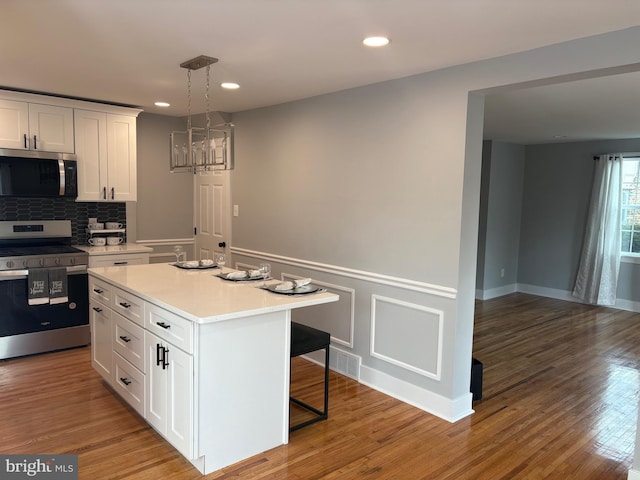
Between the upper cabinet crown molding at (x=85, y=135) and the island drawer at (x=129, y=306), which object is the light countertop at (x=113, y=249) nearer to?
the upper cabinet crown molding at (x=85, y=135)

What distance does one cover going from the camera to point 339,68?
3201 mm

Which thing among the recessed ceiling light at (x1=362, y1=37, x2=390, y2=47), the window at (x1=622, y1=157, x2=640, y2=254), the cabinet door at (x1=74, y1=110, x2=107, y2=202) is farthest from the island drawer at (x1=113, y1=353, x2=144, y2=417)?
the window at (x1=622, y1=157, x2=640, y2=254)

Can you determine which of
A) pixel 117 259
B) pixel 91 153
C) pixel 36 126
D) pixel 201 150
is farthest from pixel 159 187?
pixel 201 150

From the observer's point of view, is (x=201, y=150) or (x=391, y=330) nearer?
(x=201, y=150)

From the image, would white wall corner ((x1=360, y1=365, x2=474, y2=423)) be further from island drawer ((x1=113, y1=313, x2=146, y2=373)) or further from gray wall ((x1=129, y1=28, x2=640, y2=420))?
island drawer ((x1=113, y1=313, x2=146, y2=373))

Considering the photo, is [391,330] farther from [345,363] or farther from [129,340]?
[129,340]

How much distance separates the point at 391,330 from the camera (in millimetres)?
3582

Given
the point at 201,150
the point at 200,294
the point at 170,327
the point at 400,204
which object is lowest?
the point at 170,327

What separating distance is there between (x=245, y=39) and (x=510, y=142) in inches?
218

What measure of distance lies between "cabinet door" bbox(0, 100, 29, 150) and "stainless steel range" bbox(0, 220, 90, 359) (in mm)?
789

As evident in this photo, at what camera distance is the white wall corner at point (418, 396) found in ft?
10.5

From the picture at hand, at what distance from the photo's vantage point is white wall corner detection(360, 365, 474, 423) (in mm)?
3215

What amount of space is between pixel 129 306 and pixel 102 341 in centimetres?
69

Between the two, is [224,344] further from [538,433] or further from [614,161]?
[614,161]
